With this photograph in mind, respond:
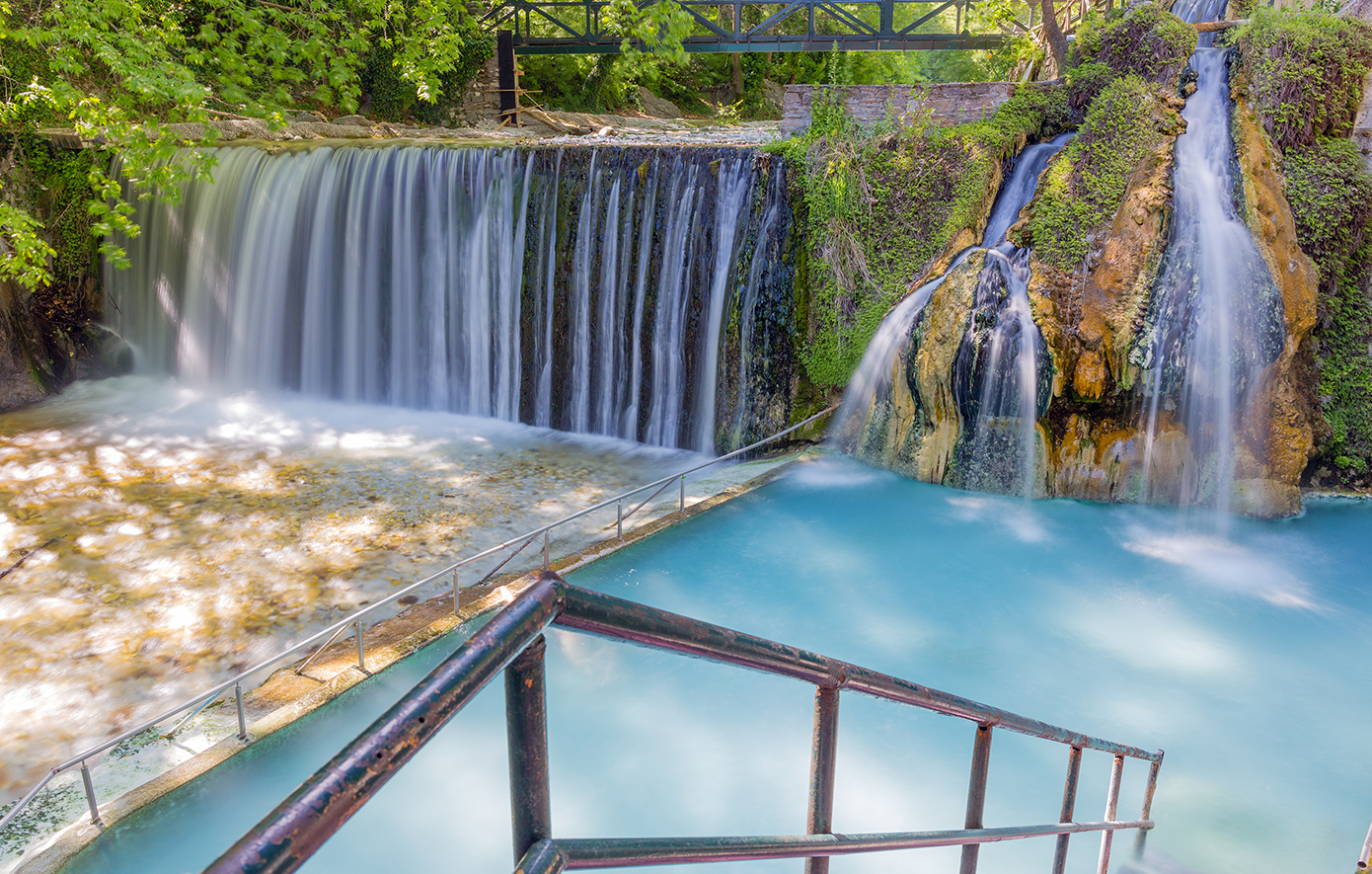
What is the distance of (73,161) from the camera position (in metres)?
13.2

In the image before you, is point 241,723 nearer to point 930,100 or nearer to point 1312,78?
point 930,100

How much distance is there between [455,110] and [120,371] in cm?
934

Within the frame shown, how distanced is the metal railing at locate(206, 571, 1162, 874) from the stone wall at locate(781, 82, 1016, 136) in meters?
9.88

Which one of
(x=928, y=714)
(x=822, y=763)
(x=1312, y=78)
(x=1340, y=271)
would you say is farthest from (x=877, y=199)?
(x=822, y=763)

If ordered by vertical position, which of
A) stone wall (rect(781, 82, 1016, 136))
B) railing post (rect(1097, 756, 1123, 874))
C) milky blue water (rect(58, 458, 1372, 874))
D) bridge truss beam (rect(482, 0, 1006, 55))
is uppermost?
bridge truss beam (rect(482, 0, 1006, 55))

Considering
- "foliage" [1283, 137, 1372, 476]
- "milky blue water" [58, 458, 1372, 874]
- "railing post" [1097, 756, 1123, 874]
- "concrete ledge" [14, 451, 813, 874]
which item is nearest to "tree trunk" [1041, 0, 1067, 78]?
"foliage" [1283, 137, 1372, 476]

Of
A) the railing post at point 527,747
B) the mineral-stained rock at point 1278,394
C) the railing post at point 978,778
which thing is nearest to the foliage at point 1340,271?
the mineral-stained rock at point 1278,394

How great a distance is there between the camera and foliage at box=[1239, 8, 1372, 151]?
28.5ft

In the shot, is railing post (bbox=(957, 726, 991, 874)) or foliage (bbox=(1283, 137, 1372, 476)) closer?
railing post (bbox=(957, 726, 991, 874))

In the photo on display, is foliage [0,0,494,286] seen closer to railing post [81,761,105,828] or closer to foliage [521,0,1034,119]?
foliage [521,0,1034,119]

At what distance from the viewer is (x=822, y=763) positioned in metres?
1.51

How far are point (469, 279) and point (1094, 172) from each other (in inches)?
308

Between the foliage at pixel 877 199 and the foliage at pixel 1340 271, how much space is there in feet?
8.90

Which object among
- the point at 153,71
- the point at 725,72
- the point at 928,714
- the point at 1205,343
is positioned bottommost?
the point at 928,714
